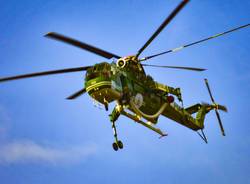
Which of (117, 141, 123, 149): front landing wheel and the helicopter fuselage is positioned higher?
the helicopter fuselage

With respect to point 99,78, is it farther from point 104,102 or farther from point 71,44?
point 71,44

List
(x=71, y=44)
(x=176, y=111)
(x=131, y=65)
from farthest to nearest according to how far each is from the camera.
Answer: (x=176, y=111) < (x=131, y=65) < (x=71, y=44)

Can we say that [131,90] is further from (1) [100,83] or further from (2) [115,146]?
(2) [115,146]

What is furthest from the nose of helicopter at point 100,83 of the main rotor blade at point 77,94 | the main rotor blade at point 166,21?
the main rotor blade at point 77,94

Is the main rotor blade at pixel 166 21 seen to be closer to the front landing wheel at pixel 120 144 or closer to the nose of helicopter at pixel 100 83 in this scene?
the nose of helicopter at pixel 100 83

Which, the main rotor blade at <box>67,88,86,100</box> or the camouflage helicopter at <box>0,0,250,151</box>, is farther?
the main rotor blade at <box>67,88,86,100</box>

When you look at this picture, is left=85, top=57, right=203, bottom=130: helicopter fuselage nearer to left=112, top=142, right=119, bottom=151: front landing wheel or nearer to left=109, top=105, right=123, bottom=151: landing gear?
left=109, top=105, right=123, bottom=151: landing gear

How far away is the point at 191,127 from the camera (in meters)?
27.6

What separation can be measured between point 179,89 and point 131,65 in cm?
514

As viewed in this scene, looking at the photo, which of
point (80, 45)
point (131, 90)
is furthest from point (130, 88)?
point (80, 45)

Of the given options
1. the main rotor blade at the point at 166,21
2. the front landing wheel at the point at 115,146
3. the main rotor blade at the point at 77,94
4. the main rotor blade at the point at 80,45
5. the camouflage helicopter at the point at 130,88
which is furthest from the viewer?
the main rotor blade at the point at 77,94

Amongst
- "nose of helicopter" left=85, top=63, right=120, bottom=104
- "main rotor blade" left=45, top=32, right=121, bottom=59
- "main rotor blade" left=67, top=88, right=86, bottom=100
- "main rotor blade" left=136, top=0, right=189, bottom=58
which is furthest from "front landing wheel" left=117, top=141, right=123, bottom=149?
"main rotor blade" left=136, top=0, right=189, bottom=58

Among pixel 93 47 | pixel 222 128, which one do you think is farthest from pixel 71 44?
pixel 222 128

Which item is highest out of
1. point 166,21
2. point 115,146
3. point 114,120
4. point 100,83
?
point 166,21
